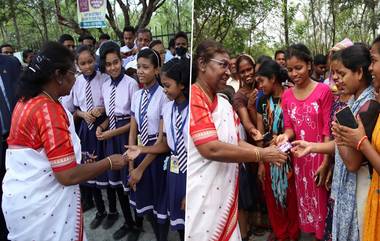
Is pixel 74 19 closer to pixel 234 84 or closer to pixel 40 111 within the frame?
pixel 234 84

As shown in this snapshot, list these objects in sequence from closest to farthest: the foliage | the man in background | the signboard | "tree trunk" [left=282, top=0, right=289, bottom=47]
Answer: the foliage < "tree trunk" [left=282, top=0, right=289, bottom=47] < the man in background < the signboard

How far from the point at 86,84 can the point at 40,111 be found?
136cm

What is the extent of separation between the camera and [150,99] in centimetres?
234

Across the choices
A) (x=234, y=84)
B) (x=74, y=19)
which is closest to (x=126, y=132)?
(x=234, y=84)

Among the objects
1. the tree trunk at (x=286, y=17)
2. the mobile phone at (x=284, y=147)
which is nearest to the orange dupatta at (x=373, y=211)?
the mobile phone at (x=284, y=147)

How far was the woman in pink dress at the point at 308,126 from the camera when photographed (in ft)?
6.62

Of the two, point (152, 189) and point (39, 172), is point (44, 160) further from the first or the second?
point (152, 189)

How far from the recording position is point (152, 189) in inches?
97.0

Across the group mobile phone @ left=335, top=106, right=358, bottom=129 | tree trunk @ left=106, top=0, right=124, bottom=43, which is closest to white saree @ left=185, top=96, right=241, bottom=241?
mobile phone @ left=335, top=106, right=358, bottom=129

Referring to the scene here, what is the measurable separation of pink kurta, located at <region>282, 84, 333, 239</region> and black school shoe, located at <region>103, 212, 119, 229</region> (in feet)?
4.83

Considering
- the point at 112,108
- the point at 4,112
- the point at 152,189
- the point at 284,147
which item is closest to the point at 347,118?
the point at 284,147

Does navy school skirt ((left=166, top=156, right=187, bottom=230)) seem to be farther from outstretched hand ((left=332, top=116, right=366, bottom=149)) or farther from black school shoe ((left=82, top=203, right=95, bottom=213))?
black school shoe ((left=82, top=203, right=95, bottom=213))

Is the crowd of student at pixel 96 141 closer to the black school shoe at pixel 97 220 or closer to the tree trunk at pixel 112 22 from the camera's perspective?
the black school shoe at pixel 97 220

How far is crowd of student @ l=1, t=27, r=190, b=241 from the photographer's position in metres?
1.56
